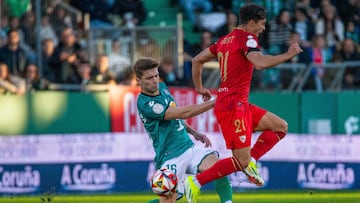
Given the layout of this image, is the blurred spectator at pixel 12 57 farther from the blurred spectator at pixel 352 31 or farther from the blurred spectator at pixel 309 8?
the blurred spectator at pixel 352 31

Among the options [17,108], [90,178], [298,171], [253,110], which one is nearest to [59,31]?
[17,108]

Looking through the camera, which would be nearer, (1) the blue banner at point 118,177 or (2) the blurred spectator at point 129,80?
(1) the blue banner at point 118,177

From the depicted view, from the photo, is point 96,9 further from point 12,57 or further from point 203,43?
point 12,57

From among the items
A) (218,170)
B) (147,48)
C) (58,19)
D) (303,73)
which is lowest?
(218,170)

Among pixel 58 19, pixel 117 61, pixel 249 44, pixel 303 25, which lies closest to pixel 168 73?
pixel 117 61

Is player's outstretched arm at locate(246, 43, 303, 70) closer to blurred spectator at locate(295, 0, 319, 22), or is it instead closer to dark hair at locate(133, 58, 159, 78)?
dark hair at locate(133, 58, 159, 78)

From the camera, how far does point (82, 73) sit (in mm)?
21000

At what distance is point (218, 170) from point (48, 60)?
10.3 metres

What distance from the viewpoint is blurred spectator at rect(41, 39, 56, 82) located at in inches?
→ 838

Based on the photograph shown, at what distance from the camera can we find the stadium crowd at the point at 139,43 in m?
21.1

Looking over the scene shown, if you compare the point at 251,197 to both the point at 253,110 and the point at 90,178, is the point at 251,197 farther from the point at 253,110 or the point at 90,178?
the point at 253,110

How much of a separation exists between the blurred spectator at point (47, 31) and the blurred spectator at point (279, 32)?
14.2 feet

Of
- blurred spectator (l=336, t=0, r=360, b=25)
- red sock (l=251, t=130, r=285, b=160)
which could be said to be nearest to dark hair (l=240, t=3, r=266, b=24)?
red sock (l=251, t=130, r=285, b=160)

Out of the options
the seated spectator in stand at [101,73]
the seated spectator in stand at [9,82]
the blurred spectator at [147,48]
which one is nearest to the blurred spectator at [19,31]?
the seated spectator in stand at [9,82]
